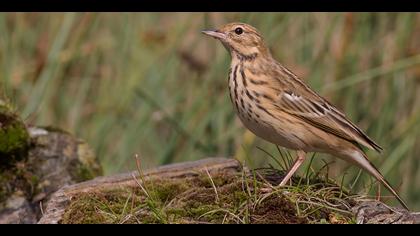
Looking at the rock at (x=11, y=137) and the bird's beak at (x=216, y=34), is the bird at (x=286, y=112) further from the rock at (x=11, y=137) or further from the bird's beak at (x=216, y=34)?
the rock at (x=11, y=137)

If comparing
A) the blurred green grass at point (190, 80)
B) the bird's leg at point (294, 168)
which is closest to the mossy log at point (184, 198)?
the bird's leg at point (294, 168)

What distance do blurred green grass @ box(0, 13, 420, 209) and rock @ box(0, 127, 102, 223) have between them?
1.10 meters

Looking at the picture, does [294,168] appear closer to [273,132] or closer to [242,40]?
[273,132]

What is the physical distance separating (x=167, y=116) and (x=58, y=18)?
61.2 inches

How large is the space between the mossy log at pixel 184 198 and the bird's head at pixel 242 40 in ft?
3.47

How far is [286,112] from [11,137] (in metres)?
1.83

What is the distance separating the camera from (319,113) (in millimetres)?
6094

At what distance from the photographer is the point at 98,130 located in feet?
26.1

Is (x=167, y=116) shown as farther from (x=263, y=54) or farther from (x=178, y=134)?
(x=263, y=54)

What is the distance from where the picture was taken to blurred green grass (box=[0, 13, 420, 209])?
7645mm

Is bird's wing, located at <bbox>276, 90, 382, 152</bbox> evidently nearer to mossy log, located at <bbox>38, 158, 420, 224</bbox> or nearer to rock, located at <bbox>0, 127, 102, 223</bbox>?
mossy log, located at <bbox>38, 158, 420, 224</bbox>

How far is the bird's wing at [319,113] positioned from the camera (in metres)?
5.97

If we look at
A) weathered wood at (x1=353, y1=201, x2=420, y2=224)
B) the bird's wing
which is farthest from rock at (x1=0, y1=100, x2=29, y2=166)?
weathered wood at (x1=353, y1=201, x2=420, y2=224)
